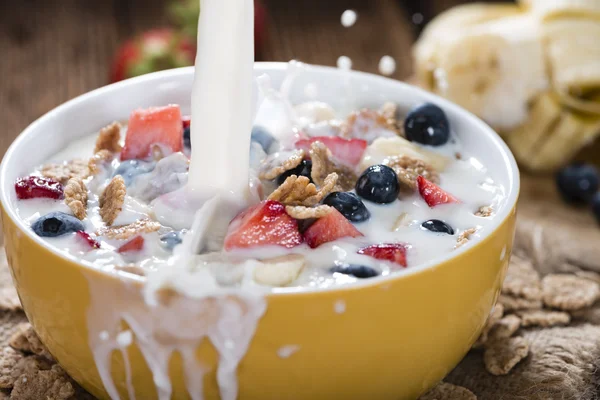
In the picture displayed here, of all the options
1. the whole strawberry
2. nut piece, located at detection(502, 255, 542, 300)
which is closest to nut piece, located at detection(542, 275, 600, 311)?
nut piece, located at detection(502, 255, 542, 300)

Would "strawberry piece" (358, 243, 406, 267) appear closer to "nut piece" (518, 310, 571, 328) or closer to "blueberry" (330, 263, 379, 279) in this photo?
"blueberry" (330, 263, 379, 279)

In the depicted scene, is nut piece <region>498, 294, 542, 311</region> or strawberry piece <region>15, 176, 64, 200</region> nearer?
strawberry piece <region>15, 176, 64, 200</region>

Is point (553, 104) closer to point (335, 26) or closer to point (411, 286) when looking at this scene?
point (335, 26)

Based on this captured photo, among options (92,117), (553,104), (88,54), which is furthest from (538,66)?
(88,54)

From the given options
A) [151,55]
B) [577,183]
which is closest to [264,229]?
[577,183]

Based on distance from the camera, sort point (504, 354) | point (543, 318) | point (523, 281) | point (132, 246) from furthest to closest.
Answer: point (523, 281) < point (543, 318) < point (504, 354) < point (132, 246)

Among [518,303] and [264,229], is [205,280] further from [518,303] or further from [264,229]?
[518,303]

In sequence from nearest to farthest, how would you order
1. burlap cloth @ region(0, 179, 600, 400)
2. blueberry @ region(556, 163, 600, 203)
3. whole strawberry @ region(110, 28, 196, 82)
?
burlap cloth @ region(0, 179, 600, 400) → blueberry @ region(556, 163, 600, 203) → whole strawberry @ region(110, 28, 196, 82)
